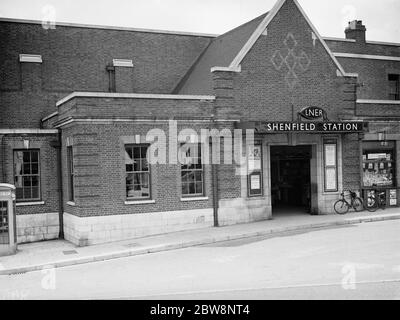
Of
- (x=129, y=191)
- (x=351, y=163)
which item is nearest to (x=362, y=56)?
(x=351, y=163)

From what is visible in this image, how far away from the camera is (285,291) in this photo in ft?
33.7

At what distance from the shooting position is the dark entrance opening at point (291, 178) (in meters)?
24.0

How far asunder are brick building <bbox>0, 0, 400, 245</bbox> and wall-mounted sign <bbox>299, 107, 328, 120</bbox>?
5 cm

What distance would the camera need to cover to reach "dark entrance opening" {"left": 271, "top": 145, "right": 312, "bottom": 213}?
24.0 m

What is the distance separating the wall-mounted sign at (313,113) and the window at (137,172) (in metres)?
6.55

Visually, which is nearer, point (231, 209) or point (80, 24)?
point (231, 209)

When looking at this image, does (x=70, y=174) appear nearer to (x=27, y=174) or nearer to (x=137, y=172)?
(x=27, y=174)

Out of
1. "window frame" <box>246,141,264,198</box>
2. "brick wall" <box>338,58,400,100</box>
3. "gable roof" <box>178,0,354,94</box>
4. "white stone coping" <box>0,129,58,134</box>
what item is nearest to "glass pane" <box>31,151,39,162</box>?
"white stone coping" <box>0,129,58,134</box>

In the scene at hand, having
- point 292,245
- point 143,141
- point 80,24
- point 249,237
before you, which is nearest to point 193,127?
point 143,141

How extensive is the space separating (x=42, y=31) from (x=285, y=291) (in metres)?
20.4

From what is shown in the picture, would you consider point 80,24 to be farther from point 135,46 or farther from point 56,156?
point 56,156

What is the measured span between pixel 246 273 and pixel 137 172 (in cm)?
804

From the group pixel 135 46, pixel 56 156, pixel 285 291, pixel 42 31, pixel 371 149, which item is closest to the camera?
pixel 285 291

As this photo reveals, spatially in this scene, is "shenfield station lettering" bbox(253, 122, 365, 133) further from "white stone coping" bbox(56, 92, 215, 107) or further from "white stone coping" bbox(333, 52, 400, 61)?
"white stone coping" bbox(333, 52, 400, 61)
